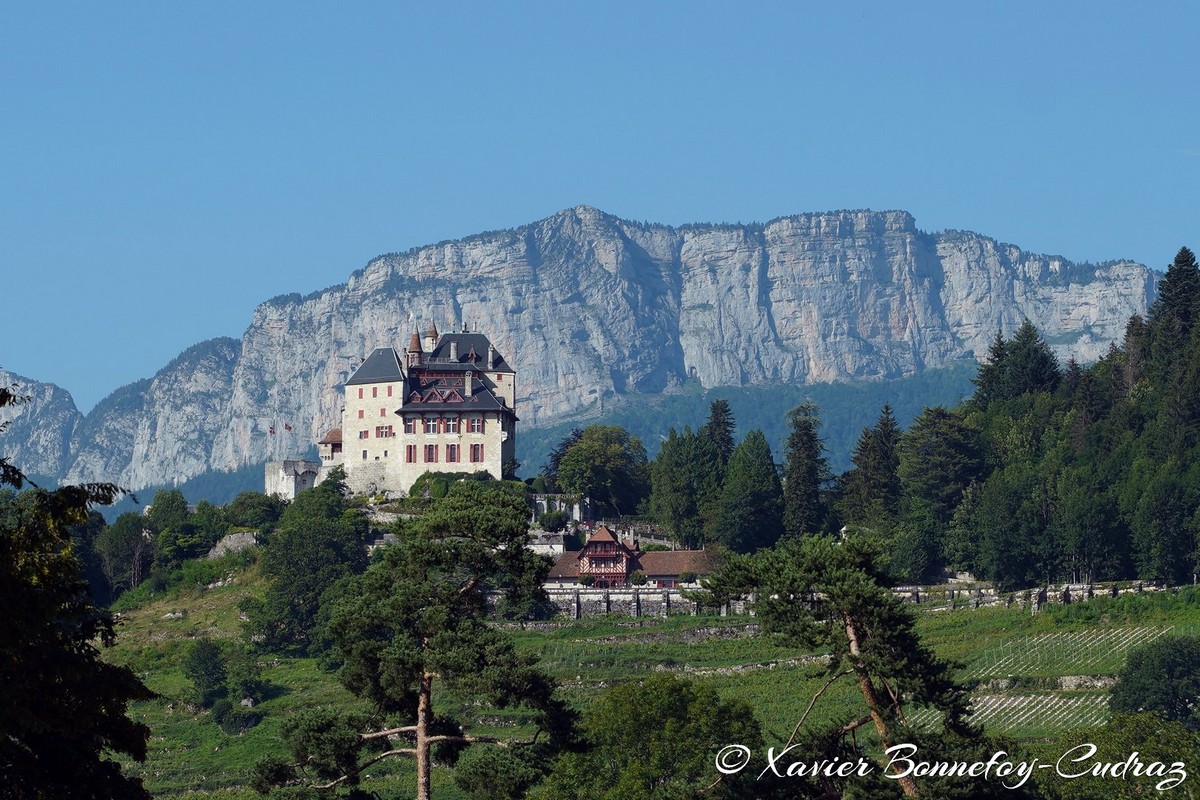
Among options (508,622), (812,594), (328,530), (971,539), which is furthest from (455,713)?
(812,594)

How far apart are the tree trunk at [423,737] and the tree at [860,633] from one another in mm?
6491

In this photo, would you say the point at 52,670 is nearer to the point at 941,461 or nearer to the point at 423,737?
the point at 423,737

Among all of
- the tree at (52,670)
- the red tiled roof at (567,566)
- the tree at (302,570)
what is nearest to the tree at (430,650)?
the tree at (52,670)

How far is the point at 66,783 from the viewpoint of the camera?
2722 centimetres

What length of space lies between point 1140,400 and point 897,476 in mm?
13416

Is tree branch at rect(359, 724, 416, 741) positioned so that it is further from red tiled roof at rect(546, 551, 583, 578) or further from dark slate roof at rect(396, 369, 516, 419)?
dark slate roof at rect(396, 369, 516, 419)

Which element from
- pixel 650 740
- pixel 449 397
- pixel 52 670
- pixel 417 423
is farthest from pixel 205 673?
pixel 52 670

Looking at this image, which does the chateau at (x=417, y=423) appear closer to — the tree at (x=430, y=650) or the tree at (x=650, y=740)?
the tree at (x=650, y=740)

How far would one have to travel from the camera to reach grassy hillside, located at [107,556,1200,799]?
69.9 m

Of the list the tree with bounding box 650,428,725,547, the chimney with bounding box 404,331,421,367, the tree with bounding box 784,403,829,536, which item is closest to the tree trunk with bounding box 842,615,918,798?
the tree with bounding box 784,403,829,536

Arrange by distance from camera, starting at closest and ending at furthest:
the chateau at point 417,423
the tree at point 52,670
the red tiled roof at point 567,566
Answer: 1. the tree at point 52,670
2. the red tiled roof at point 567,566
3. the chateau at point 417,423

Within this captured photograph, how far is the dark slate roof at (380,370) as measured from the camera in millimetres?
109625

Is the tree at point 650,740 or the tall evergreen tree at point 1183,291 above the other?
the tall evergreen tree at point 1183,291

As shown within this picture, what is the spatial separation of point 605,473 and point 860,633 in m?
73.9
